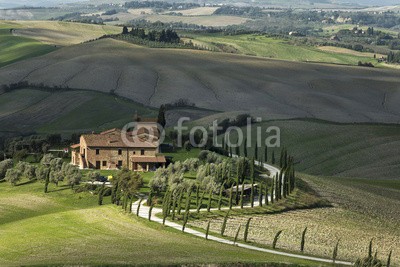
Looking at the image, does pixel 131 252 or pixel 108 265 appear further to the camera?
pixel 131 252

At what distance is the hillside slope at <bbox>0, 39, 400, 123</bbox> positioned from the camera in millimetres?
168375

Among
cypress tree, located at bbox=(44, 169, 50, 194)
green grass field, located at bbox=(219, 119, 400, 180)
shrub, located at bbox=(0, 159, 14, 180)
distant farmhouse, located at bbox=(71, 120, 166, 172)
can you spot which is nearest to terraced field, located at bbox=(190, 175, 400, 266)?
cypress tree, located at bbox=(44, 169, 50, 194)

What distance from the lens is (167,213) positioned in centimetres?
7488

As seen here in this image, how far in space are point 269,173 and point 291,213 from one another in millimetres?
19502

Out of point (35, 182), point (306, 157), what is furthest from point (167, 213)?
point (306, 157)

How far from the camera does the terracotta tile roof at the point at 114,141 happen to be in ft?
334

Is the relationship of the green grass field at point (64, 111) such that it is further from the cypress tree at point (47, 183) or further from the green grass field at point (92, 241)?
the green grass field at point (92, 241)

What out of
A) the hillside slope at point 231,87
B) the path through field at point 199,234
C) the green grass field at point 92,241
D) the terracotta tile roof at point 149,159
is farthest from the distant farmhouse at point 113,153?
the hillside slope at point 231,87

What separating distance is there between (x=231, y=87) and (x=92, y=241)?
398 feet

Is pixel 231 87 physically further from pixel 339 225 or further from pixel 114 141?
pixel 339 225

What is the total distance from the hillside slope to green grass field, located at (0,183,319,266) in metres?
83.4

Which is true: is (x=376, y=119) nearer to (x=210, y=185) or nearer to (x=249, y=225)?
(x=210, y=185)

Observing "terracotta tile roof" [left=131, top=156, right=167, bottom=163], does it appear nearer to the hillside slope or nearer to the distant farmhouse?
the distant farmhouse

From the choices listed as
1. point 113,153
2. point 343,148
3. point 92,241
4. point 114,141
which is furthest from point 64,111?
point 92,241
